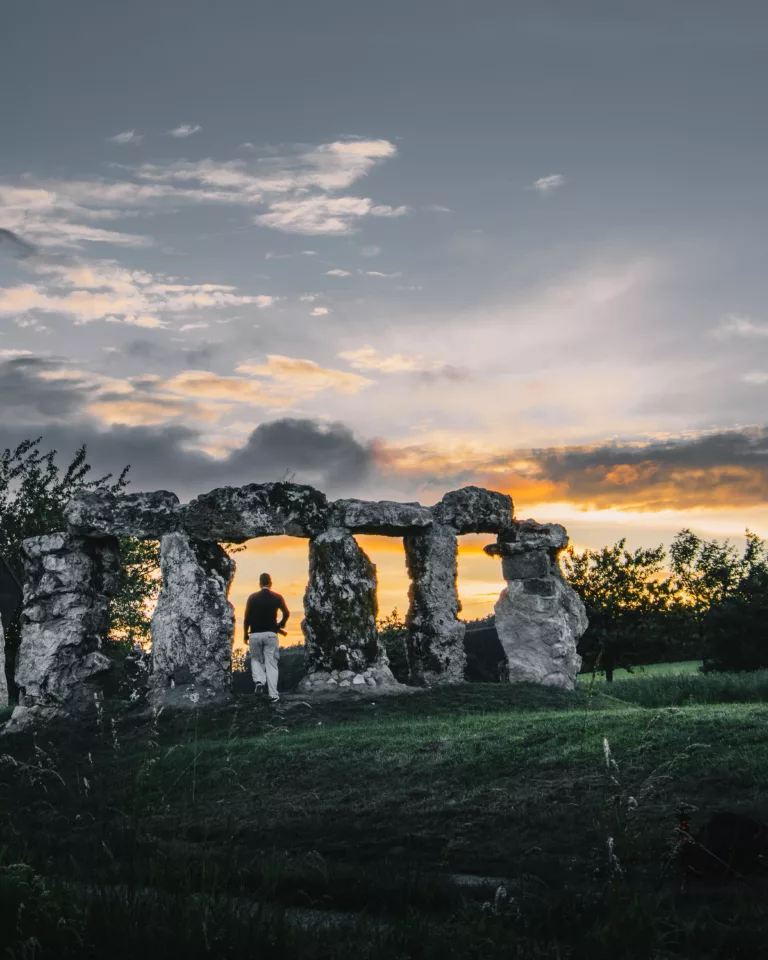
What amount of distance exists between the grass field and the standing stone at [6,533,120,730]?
3493 millimetres

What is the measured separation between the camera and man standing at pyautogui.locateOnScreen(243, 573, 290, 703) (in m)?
18.0

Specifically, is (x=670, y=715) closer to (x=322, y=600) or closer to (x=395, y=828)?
(x=395, y=828)

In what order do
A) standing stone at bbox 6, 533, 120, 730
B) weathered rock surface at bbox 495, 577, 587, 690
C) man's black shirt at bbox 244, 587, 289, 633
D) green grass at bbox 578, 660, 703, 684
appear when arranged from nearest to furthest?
man's black shirt at bbox 244, 587, 289, 633, standing stone at bbox 6, 533, 120, 730, weathered rock surface at bbox 495, 577, 587, 690, green grass at bbox 578, 660, 703, 684

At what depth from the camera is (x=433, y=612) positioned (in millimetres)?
20578

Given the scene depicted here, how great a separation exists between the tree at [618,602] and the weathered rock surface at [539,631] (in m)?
6.77

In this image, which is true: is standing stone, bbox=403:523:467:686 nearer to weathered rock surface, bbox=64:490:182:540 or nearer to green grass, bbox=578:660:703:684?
weathered rock surface, bbox=64:490:182:540

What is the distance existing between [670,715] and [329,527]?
8.80 m

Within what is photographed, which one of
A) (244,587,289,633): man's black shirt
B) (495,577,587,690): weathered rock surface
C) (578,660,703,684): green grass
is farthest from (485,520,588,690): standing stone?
(578,660,703,684): green grass

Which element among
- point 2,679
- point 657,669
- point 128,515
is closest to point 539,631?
point 128,515

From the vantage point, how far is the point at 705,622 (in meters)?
28.2

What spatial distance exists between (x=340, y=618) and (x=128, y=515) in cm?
461

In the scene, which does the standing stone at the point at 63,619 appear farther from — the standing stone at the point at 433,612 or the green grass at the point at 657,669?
the green grass at the point at 657,669

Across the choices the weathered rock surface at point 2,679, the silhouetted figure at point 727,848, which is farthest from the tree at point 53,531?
the silhouetted figure at point 727,848

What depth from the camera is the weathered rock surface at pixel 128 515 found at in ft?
63.8
